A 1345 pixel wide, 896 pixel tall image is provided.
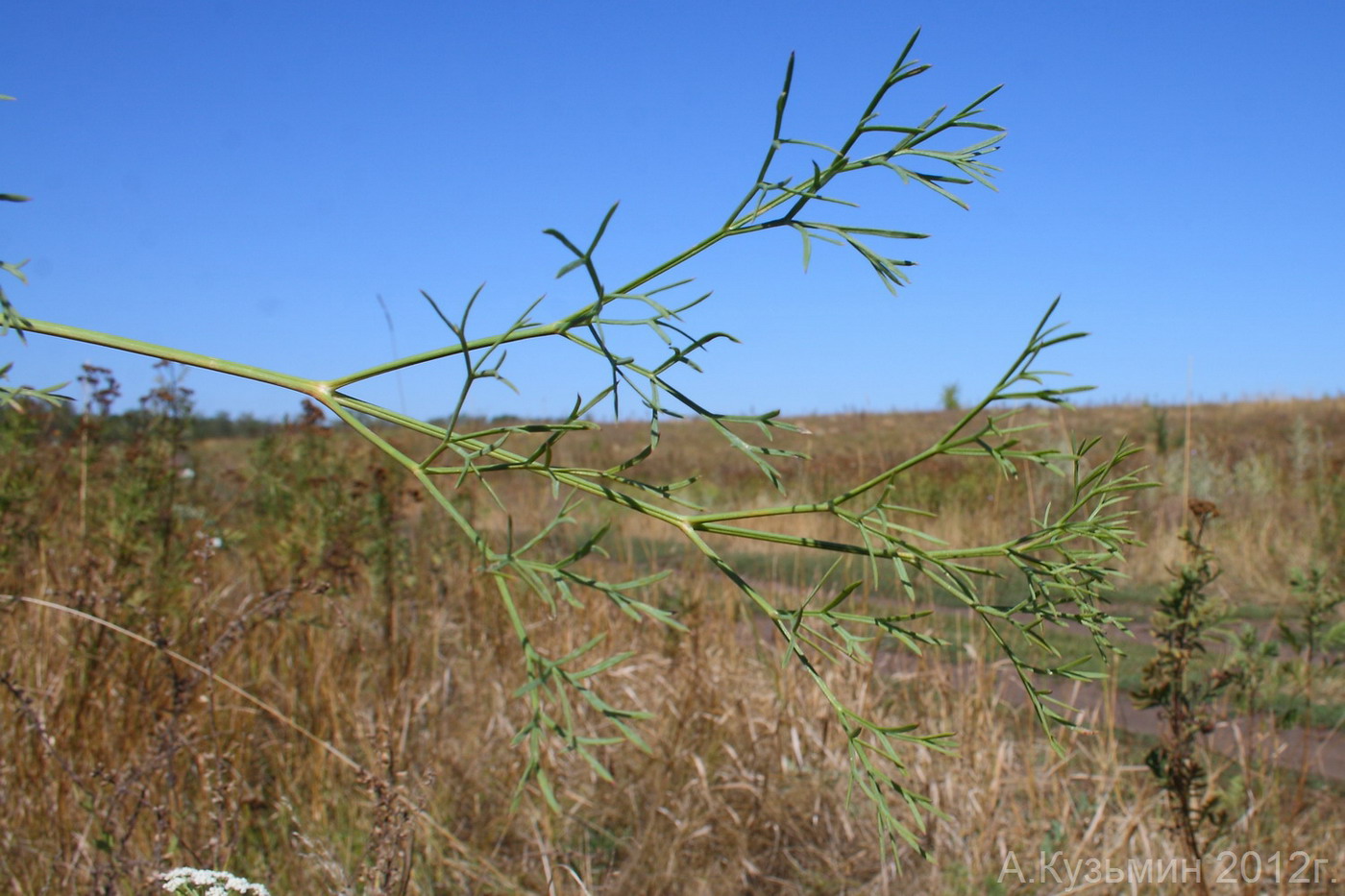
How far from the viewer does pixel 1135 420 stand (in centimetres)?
2170

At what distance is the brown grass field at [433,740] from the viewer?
84.1 inches

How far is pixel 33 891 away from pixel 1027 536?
6.97ft

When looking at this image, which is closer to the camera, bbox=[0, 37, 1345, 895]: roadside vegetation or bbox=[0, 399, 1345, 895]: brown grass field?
bbox=[0, 37, 1345, 895]: roadside vegetation

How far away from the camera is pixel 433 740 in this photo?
115 inches

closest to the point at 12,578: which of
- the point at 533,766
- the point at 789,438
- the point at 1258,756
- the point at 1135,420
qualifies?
the point at 533,766

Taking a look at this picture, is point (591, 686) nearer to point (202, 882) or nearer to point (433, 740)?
point (433, 740)

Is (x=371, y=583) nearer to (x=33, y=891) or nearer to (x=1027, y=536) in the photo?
(x=33, y=891)

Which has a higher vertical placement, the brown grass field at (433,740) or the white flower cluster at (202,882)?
the white flower cluster at (202,882)

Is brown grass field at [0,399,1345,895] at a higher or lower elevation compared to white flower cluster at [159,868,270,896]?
lower

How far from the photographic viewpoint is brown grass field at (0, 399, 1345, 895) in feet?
7.01

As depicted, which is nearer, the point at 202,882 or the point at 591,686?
the point at 202,882

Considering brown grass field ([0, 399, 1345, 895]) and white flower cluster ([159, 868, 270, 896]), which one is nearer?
white flower cluster ([159, 868, 270, 896])

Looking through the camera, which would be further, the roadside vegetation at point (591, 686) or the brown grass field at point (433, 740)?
the brown grass field at point (433, 740)

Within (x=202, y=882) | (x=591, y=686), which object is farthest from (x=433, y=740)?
(x=202, y=882)
